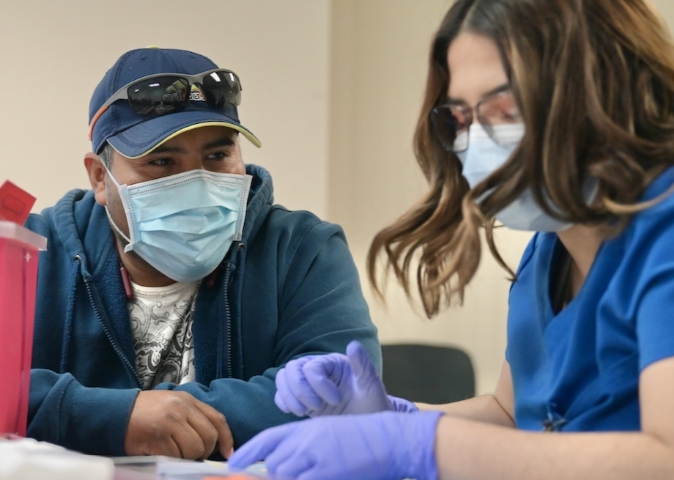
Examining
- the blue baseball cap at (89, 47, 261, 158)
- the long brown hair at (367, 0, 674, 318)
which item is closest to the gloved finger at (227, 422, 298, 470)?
the long brown hair at (367, 0, 674, 318)

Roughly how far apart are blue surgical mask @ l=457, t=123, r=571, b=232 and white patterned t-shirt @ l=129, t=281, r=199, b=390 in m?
0.76

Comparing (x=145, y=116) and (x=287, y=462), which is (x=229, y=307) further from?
(x=287, y=462)

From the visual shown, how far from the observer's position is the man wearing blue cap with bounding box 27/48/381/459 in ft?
4.76

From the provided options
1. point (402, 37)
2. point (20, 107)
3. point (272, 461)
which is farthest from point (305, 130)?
point (272, 461)

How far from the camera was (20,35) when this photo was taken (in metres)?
2.35

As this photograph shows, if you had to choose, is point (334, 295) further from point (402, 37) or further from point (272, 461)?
point (402, 37)

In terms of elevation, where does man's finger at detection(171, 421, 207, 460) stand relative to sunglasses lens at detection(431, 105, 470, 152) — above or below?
below

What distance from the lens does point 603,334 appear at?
0.87 metres

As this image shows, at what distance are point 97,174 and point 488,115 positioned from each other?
971mm

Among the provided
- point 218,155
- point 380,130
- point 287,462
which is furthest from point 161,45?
point 287,462

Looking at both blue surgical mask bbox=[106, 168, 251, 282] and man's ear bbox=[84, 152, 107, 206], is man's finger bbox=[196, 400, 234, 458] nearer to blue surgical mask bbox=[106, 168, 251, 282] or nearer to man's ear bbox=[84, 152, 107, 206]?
blue surgical mask bbox=[106, 168, 251, 282]

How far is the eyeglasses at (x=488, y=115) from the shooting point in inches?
34.8

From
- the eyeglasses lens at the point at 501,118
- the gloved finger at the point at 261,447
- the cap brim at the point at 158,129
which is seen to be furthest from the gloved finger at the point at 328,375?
the cap brim at the point at 158,129

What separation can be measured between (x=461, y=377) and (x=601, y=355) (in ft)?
4.72
